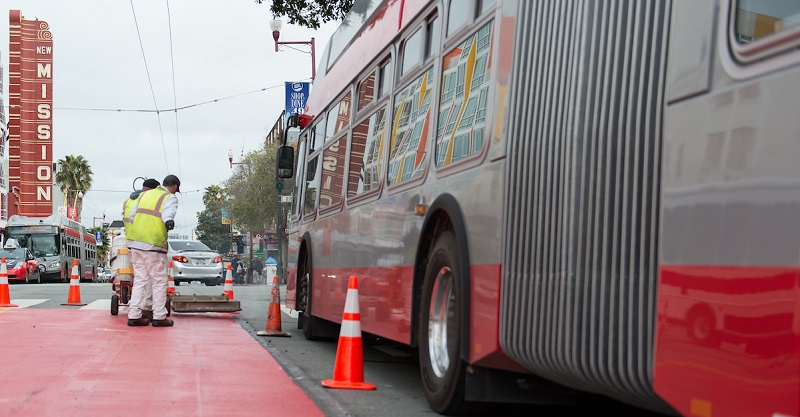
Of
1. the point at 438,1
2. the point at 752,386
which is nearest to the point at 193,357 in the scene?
the point at 438,1

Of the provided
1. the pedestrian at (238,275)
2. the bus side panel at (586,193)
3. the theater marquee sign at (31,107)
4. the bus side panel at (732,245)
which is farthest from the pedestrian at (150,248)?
the theater marquee sign at (31,107)

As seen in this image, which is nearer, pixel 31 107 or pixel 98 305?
pixel 98 305

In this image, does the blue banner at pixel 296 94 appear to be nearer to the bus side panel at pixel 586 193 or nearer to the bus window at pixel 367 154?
the bus window at pixel 367 154

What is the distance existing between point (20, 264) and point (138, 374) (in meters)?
33.8

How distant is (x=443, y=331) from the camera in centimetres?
639

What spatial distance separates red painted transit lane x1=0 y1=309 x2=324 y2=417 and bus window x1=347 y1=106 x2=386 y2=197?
1711 mm

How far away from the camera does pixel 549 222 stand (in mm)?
4820

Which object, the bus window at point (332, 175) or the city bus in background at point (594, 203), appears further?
the bus window at point (332, 175)

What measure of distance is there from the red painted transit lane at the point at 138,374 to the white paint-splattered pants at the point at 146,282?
1.03 ft

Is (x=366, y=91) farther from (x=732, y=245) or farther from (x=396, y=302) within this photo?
(x=732, y=245)

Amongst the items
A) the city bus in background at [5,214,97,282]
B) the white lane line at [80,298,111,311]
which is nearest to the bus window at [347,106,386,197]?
the white lane line at [80,298,111,311]

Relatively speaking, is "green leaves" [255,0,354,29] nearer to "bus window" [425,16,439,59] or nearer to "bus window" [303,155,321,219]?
"bus window" [303,155,321,219]

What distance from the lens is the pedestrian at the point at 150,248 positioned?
13125 millimetres

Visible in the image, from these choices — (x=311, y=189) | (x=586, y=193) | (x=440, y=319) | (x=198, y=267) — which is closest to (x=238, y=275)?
(x=198, y=267)
